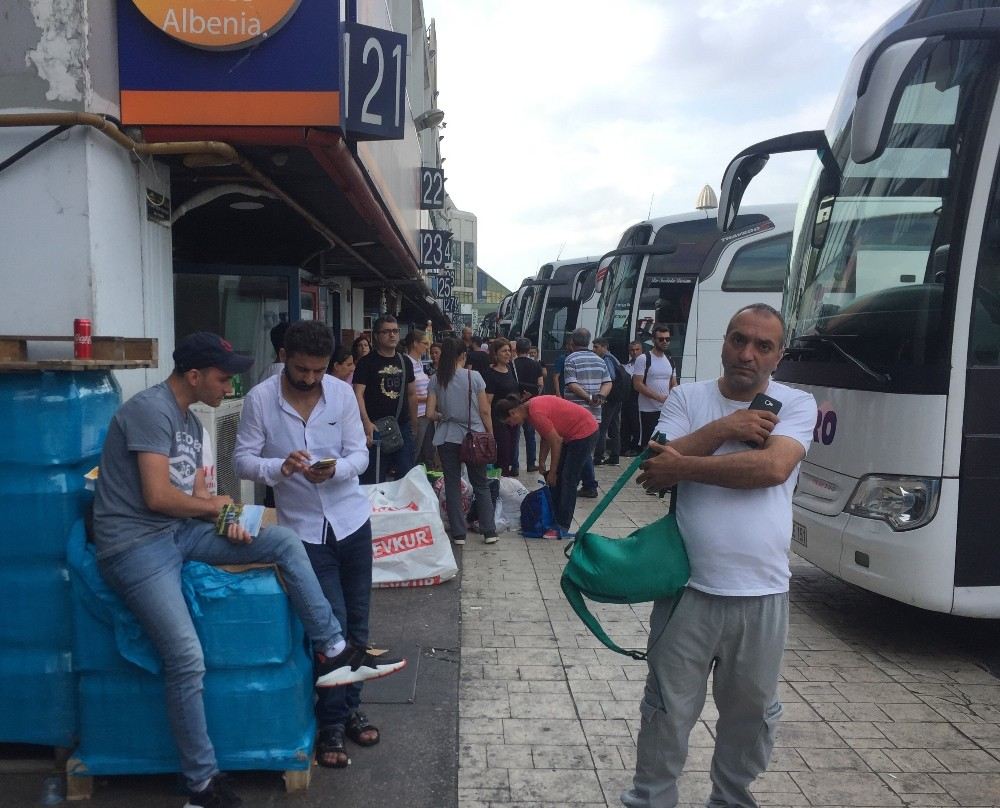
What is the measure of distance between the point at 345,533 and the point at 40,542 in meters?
1.19

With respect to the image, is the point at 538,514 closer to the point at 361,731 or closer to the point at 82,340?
the point at 361,731

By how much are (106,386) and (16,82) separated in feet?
4.61

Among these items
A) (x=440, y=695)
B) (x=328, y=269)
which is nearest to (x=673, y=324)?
(x=328, y=269)

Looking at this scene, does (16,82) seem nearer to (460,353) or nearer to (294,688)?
(294,688)

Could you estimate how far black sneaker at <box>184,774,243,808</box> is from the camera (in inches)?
121

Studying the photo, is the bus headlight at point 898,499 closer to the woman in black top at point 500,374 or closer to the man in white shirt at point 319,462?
the man in white shirt at point 319,462

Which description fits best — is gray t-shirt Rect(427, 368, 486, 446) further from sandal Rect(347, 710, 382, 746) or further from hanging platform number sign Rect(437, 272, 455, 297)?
hanging platform number sign Rect(437, 272, 455, 297)

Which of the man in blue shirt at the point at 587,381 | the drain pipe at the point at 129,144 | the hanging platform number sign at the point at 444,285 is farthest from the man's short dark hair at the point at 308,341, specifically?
the hanging platform number sign at the point at 444,285

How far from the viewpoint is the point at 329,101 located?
438 centimetres

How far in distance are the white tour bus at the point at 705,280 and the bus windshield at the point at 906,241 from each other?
7.79 m

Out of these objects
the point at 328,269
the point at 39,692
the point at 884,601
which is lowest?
the point at 884,601

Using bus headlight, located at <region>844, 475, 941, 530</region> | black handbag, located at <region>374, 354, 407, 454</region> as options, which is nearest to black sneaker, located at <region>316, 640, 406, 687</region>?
bus headlight, located at <region>844, 475, 941, 530</region>

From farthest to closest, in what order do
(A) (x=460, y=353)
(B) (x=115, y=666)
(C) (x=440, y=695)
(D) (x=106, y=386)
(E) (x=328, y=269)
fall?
(E) (x=328, y=269) < (A) (x=460, y=353) < (C) (x=440, y=695) < (D) (x=106, y=386) < (B) (x=115, y=666)

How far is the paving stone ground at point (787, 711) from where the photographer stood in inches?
134
